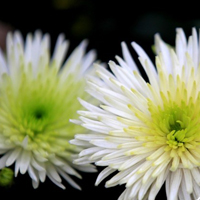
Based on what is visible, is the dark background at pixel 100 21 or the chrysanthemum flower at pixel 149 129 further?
the dark background at pixel 100 21

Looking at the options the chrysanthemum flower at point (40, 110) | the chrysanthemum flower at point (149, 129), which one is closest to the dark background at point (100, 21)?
the chrysanthemum flower at point (40, 110)

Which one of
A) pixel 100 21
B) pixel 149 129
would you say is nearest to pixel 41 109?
pixel 149 129

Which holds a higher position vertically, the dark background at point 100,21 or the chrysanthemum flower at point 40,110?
the dark background at point 100,21

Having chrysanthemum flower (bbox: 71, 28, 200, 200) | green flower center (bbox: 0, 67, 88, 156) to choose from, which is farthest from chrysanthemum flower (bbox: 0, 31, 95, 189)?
chrysanthemum flower (bbox: 71, 28, 200, 200)

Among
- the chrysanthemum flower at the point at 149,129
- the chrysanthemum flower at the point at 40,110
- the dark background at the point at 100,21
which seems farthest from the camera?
the dark background at the point at 100,21

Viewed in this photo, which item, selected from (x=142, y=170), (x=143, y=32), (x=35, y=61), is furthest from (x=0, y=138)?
(x=143, y=32)

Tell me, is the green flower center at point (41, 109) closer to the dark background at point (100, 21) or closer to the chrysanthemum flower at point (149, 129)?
the chrysanthemum flower at point (149, 129)

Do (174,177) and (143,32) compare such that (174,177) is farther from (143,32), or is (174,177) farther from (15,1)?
(15,1)
